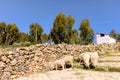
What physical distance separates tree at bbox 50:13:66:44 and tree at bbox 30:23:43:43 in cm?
435

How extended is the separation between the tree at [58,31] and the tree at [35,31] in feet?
14.3

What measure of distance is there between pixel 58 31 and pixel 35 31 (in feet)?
20.9

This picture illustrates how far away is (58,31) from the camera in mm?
47438

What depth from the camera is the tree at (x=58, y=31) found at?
47.2m

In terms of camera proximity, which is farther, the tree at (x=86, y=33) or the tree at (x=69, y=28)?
the tree at (x=86, y=33)

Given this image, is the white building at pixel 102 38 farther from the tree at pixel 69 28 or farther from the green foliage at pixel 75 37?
the tree at pixel 69 28

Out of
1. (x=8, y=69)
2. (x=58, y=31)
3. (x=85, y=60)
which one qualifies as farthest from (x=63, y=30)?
(x=85, y=60)

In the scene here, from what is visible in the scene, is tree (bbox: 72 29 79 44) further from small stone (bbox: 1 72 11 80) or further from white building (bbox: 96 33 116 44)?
small stone (bbox: 1 72 11 80)

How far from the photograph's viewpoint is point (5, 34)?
5075 cm

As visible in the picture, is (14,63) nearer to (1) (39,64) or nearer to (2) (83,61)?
(1) (39,64)

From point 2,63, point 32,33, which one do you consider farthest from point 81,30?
point 2,63

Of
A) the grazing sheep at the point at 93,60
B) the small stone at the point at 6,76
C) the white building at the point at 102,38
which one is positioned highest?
the white building at the point at 102,38

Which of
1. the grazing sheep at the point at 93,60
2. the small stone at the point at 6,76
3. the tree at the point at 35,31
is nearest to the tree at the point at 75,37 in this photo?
the tree at the point at 35,31

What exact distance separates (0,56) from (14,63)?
4.15 feet
